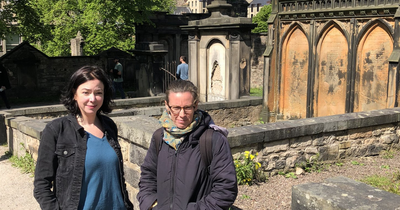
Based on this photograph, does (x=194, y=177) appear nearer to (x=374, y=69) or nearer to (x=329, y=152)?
(x=329, y=152)

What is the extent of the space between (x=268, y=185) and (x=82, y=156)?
12.1 ft

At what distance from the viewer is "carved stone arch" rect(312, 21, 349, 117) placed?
1057cm

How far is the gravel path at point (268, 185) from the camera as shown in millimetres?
5219

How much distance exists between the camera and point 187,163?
2.54 metres

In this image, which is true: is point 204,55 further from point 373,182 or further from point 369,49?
point 373,182

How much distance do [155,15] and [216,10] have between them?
1115cm

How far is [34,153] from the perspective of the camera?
721cm

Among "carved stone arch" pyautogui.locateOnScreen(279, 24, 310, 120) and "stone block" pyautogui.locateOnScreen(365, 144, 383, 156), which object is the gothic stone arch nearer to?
"carved stone arch" pyautogui.locateOnScreen(279, 24, 310, 120)

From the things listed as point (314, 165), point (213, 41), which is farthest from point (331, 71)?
point (314, 165)

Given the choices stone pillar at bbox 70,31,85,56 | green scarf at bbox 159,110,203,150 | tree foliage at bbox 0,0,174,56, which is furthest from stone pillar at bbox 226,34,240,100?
stone pillar at bbox 70,31,85,56

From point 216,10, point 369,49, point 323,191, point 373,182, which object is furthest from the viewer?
point 216,10

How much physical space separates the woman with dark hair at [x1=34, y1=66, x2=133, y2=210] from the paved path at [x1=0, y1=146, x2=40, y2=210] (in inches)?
136

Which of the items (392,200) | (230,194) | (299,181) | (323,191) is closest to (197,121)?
(230,194)

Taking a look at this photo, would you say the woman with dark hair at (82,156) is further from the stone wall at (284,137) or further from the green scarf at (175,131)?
the stone wall at (284,137)
